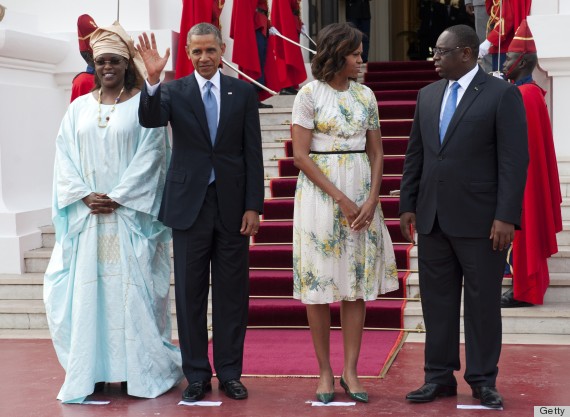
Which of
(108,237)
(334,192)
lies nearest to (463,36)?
(334,192)

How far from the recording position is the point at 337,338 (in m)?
6.64

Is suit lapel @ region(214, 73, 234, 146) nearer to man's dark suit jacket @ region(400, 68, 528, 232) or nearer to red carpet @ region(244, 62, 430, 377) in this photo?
man's dark suit jacket @ region(400, 68, 528, 232)

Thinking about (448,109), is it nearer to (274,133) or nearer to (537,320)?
(537,320)

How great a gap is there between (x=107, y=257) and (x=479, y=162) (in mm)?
1928

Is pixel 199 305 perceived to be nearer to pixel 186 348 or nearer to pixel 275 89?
pixel 186 348

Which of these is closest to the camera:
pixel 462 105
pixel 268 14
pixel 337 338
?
pixel 462 105

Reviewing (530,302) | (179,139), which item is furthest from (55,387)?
(530,302)

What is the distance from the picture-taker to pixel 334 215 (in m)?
5.15

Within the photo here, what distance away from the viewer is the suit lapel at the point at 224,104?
17.3 ft

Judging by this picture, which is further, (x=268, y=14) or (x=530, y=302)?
(x=268, y=14)

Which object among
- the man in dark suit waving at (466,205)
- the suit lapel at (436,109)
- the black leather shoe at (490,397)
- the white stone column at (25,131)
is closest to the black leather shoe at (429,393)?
the man in dark suit waving at (466,205)

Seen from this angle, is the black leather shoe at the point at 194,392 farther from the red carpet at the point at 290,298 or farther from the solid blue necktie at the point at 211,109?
the solid blue necktie at the point at 211,109

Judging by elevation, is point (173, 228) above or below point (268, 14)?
below

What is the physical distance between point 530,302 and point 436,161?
2045mm
